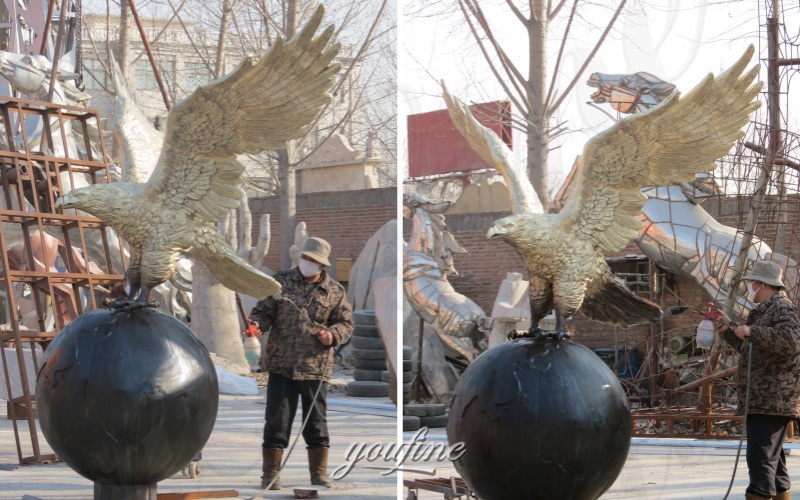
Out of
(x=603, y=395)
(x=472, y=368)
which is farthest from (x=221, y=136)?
(x=603, y=395)

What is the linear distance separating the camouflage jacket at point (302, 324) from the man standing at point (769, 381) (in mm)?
2409

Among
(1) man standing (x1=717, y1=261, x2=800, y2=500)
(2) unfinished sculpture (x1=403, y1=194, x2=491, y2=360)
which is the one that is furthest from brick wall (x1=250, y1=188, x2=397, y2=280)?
(1) man standing (x1=717, y1=261, x2=800, y2=500)

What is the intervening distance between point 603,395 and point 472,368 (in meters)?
0.60

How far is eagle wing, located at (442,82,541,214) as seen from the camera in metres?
5.22

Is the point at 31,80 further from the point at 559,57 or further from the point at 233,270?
the point at 233,270

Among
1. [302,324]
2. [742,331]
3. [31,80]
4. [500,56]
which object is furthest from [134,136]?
[31,80]

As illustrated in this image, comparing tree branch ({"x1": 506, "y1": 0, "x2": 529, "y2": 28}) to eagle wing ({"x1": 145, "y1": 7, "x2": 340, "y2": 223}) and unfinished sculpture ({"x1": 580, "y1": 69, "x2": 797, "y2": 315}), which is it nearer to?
unfinished sculpture ({"x1": 580, "y1": 69, "x2": 797, "y2": 315})

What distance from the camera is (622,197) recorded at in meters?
5.09

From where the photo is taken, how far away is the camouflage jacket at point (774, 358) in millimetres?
5598

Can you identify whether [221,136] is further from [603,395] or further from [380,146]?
[380,146]

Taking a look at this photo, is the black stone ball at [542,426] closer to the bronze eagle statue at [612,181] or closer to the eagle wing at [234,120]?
the bronze eagle statue at [612,181]

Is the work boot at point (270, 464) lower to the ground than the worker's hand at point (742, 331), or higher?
lower

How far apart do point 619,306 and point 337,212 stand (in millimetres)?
5828

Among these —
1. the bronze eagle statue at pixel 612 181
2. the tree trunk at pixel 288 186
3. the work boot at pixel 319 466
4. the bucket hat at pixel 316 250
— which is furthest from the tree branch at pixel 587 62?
the bronze eagle statue at pixel 612 181
